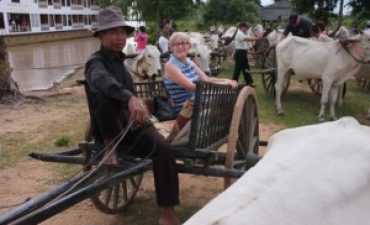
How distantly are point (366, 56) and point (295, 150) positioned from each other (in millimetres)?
7272

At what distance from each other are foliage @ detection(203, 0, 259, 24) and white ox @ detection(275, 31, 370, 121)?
93.8 ft

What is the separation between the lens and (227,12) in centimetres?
3816

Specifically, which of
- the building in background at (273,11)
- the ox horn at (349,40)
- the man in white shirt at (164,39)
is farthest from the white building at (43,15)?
the ox horn at (349,40)

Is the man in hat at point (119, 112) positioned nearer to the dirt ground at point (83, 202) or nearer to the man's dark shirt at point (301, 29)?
the dirt ground at point (83, 202)

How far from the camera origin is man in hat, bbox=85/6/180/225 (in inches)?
123

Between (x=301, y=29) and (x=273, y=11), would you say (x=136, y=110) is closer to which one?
(x=301, y=29)

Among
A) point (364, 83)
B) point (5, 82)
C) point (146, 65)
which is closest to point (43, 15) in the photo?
point (5, 82)

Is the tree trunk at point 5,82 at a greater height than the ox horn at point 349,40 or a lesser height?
lesser

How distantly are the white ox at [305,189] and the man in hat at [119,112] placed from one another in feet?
5.07

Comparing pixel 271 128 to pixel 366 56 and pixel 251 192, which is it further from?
pixel 251 192

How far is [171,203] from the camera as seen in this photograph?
3.60m

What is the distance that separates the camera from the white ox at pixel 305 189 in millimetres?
1353

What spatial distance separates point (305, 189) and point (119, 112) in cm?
215

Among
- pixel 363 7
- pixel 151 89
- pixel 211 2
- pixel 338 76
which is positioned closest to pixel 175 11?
pixel 363 7
